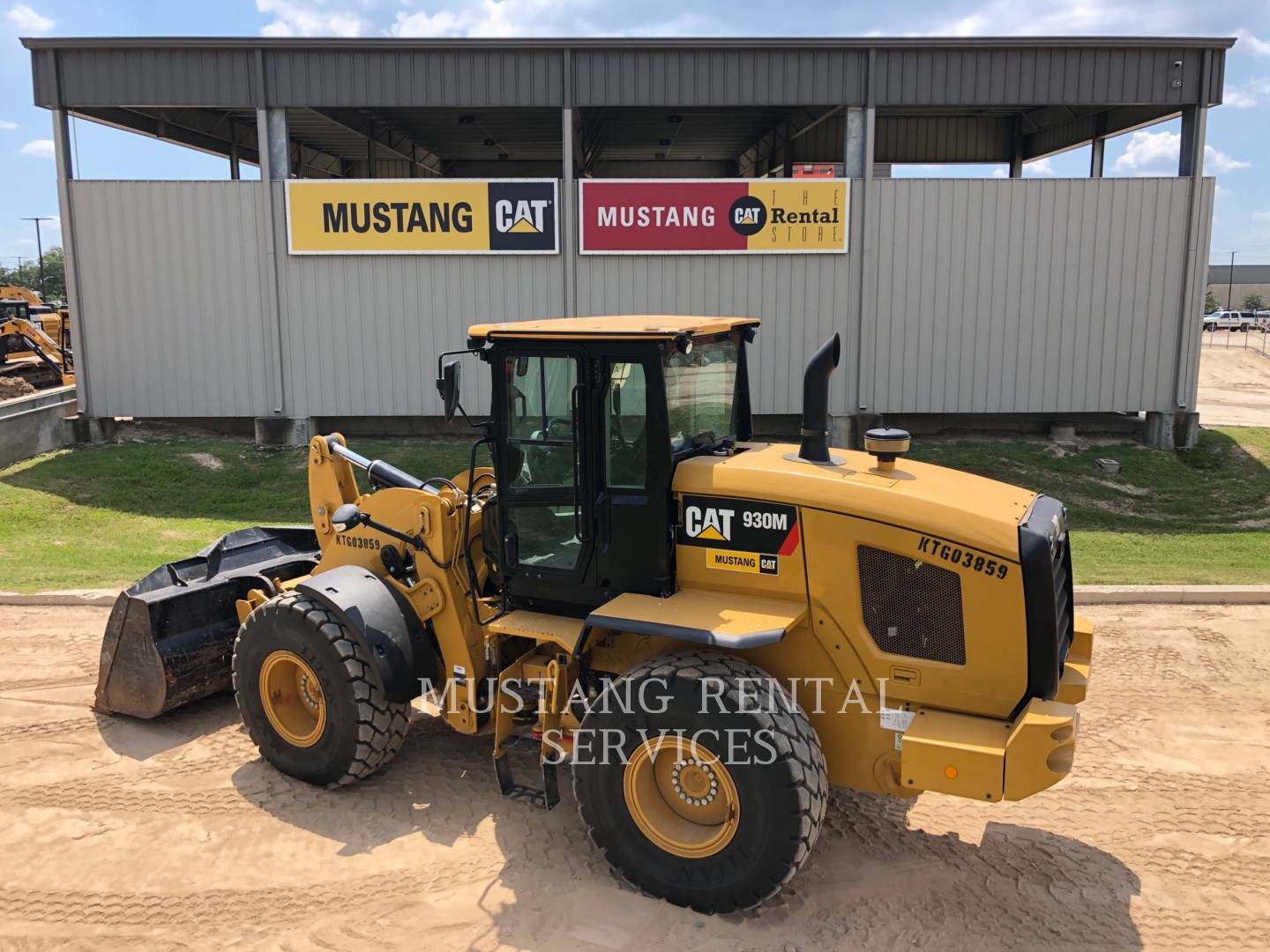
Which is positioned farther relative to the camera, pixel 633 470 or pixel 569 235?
pixel 569 235

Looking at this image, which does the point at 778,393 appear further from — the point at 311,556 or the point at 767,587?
the point at 767,587

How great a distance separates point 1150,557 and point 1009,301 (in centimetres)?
616

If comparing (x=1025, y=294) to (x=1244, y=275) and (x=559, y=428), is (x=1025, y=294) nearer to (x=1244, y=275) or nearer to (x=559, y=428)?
(x=559, y=428)

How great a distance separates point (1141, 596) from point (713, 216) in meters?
9.11

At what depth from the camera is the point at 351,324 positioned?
1612cm

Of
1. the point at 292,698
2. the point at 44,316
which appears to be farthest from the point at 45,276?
the point at 292,698

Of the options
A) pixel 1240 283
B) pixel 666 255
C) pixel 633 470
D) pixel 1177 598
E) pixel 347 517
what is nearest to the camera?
pixel 633 470

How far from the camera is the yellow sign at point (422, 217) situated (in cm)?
1569

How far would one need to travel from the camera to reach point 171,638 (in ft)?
21.0

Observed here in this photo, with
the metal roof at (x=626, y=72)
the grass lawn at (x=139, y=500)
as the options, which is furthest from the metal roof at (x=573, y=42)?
the grass lawn at (x=139, y=500)

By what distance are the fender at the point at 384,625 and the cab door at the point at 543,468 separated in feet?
2.58

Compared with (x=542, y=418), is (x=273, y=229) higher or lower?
higher

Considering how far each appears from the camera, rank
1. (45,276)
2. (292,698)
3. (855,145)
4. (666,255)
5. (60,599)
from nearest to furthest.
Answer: (292,698) < (60,599) < (855,145) < (666,255) < (45,276)

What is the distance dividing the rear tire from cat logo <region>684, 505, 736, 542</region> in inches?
79.6
